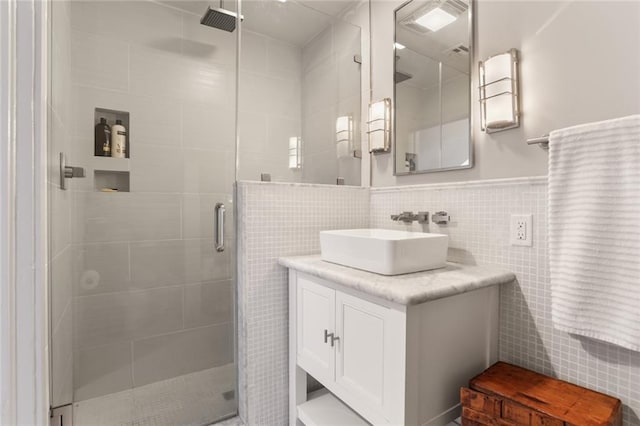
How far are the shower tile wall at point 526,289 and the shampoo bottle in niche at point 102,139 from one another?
1617mm

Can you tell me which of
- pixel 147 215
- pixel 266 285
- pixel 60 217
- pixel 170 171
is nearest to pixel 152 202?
pixel 147 215

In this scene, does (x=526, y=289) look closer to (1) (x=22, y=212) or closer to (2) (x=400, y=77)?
(2) (x=400, y=77)

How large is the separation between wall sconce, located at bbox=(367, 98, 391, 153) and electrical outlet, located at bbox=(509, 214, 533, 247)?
0.82m

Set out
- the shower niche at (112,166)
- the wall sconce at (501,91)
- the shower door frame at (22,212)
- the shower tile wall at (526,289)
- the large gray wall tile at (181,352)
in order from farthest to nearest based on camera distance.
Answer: the large gray wall tile at (181,352), the shower niche at (112,166), the wall sconce at (501,91), the shower tile wall at (526,289), the shower door frame at (22,212)

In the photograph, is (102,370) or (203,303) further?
(203,303)

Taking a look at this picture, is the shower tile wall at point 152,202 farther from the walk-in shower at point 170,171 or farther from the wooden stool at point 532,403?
the wooden stool at point 532,403

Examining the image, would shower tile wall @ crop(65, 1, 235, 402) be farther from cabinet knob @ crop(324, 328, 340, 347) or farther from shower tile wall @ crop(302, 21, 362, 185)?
cabinet knob @ crop(324, 328, 340, 347)

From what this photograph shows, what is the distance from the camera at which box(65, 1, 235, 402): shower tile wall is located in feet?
5.22

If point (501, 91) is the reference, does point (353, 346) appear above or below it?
below

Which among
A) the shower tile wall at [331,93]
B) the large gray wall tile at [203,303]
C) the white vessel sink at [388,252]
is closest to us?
the white vessel sink at [388,252]

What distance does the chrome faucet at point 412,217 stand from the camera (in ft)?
5.14

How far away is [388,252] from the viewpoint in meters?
1.16

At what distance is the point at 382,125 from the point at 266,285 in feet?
3.61

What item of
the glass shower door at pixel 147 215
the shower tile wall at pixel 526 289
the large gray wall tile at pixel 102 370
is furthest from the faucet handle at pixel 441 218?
the large gray wall tile at pixel 102 370
